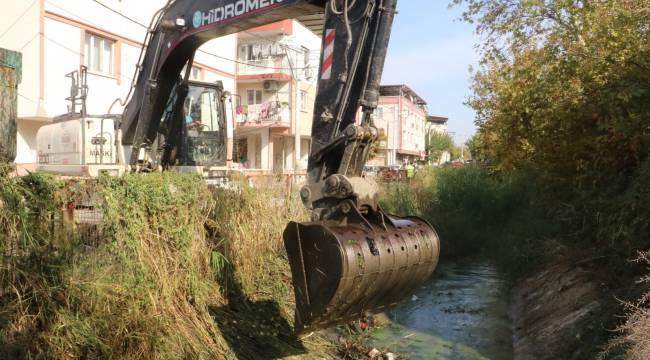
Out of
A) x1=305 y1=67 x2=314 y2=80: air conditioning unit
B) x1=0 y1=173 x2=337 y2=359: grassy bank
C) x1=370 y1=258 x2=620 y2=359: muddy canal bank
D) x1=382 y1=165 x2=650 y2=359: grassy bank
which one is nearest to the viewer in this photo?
x1=0 y1=173 x2=337 y2=359: grassy bank

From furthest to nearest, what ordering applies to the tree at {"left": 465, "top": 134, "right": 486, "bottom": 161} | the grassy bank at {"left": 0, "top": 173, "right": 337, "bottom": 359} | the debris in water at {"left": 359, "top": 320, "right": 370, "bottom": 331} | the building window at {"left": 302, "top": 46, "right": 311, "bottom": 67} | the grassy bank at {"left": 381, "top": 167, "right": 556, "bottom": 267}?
the building window at {"left": 302, "top": 46, "right": 311, "bottom": 67}, the tree at {"left": 465, "top": 134, "right": 486, "bottom": 161}, the grassy bank at {"left": 381, "top": 167, "right": 556, "bottom": 267}, the debris in water at {"left": 359, "top": 320, "right": 370, "bottom": 331}, the grassy bank at {"left": 0, "top": 173, "right": 337, "bottom": 359}

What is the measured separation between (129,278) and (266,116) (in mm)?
23985

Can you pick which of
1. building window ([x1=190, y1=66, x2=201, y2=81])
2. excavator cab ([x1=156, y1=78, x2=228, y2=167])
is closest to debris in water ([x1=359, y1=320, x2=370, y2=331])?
excavator cab ([x1=156, y1=78, x2=228, y2=167])

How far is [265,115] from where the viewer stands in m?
28.3

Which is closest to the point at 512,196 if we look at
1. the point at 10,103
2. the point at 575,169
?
the point at 575,169

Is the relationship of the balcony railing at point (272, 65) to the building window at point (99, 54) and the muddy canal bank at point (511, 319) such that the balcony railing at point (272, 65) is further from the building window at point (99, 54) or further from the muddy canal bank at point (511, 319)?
the muddy canal bank at point (511, 319)

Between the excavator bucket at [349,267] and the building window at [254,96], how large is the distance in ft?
87.2

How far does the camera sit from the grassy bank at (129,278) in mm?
4238

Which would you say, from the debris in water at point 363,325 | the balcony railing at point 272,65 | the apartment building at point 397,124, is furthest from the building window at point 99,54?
the apartment building at point 397,124

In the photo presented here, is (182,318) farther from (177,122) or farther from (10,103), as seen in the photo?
(177,122)

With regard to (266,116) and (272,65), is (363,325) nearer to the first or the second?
(266,116)

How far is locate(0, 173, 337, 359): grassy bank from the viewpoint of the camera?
4.24 m

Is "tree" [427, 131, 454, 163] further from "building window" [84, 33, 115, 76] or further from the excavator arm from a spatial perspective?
the excavator arm

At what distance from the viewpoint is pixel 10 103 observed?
4895mm
